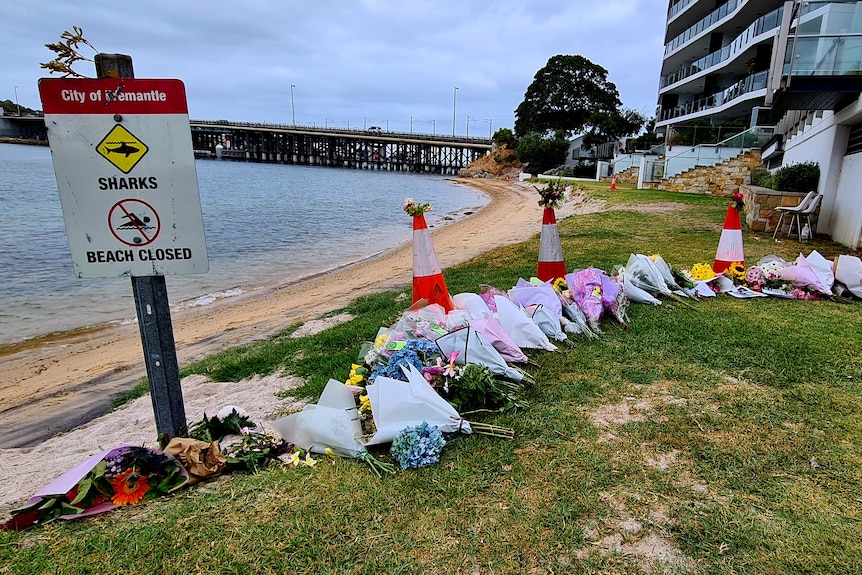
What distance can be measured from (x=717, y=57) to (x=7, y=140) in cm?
14134

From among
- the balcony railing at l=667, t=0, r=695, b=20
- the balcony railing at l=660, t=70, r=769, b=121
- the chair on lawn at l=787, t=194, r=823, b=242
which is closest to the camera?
the chair on lawn at l=787, t=194, r=823, b=242

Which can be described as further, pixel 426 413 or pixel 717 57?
pixel 717 57

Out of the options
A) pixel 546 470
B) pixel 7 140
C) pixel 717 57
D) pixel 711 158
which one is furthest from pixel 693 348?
pixel 7 140

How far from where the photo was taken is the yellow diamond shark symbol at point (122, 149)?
2350mm

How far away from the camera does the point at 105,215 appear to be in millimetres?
2430

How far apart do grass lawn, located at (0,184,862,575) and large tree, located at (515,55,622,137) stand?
58702 millimetres

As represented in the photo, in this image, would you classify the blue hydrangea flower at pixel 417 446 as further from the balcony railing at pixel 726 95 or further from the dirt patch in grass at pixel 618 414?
the balcony railing at pixel 726 95

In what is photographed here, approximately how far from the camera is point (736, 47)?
1054 inches

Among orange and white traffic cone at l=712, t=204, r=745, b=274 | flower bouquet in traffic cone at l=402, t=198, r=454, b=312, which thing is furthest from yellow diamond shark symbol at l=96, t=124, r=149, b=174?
orange and white traffic cone at l=712, t=204, r=745, b=274

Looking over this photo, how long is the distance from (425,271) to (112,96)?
3022 mm

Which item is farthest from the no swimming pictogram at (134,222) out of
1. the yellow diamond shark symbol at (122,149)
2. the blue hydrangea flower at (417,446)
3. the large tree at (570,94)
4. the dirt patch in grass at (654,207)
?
the large tree at (570,94)

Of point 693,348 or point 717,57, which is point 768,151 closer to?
point 717,57

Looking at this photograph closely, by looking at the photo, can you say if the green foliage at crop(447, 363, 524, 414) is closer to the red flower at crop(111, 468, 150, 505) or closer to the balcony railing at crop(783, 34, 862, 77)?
the red flower at crop(111, 468, 150, 505)

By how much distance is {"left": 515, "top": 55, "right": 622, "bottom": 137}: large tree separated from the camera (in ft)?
187
